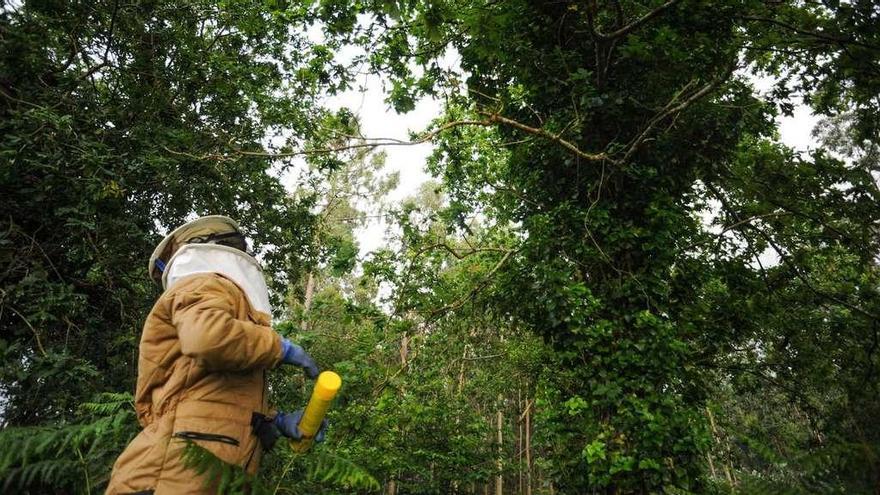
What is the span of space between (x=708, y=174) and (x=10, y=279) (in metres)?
8.40

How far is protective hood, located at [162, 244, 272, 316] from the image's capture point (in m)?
2.18

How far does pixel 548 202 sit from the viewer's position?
596cm

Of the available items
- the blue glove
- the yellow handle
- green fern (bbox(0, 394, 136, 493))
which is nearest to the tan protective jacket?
the blue glove

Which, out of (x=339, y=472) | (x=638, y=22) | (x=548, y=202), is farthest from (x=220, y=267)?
(x=548, y=202)

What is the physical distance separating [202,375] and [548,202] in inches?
194

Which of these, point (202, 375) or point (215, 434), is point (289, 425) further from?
point (202, 375)

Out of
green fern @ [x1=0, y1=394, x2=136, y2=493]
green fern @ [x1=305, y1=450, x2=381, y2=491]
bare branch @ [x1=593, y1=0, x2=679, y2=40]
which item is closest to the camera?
green fern @ [x1=305, y1=450, x2=381, y2=491]

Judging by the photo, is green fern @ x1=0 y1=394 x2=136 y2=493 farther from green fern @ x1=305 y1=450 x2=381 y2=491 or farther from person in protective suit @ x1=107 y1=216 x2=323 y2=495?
green fern @ x1=305 y1=450 x2=381 y2=491

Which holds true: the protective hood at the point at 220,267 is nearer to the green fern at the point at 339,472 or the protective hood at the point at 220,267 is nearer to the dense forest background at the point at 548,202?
the green fern at the point at 339,472

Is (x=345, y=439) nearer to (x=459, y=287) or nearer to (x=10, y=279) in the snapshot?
(x=459, y=287)

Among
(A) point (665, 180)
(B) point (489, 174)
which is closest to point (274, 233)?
(B) point (489, 174)

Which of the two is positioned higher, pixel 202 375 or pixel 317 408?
pixel 202 375

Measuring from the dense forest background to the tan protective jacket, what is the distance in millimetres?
1615

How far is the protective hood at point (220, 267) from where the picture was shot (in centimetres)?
218
